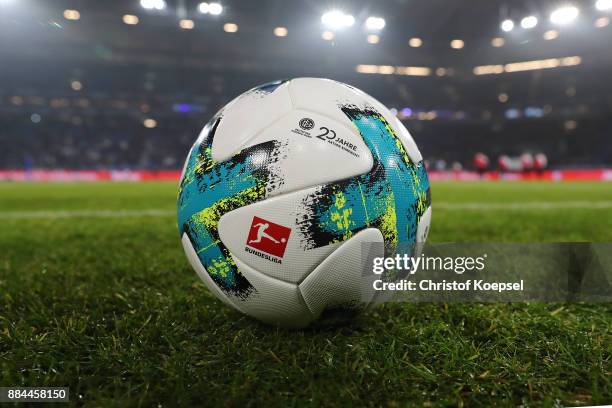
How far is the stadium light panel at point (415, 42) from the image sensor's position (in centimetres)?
3209

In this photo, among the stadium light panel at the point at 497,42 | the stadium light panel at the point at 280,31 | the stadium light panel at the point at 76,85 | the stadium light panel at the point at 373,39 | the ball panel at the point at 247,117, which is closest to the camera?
the ball panel at the point at 247,117

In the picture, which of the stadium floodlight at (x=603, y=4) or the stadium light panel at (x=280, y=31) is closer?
the stadium floodlight at (x=603, y=4)

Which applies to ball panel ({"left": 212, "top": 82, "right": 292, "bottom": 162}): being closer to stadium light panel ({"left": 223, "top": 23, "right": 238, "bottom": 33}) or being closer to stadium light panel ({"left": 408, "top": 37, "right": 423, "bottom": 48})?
stadium light panel ({"left": 223, "top": 23, "right": 238, "bottom": 33})

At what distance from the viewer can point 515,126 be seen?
36281 mm

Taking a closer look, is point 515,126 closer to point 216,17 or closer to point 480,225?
point 216,17

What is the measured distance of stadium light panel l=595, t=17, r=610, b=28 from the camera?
28672 millimetres

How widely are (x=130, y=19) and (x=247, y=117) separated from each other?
29.8 metres

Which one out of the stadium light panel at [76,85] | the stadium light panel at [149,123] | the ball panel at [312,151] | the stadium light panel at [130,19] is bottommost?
the ball panel at [312,151]

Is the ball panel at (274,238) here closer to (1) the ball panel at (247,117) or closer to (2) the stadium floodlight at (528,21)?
(1) the ball panel at (247,117)

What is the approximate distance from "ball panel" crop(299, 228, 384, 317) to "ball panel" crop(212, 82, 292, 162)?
457 millimetres

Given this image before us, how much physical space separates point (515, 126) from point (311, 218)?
39865mm

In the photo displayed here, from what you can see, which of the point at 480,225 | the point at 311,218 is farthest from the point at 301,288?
the point at 480,225

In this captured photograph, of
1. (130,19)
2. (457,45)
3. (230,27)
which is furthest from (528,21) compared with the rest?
(130,19)

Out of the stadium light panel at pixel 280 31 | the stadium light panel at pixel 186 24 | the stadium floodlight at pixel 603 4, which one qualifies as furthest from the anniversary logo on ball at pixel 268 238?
the stadium floodlight at pixel 603 4
